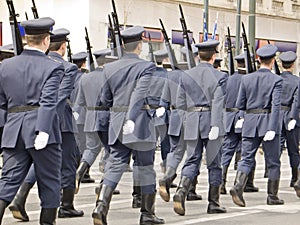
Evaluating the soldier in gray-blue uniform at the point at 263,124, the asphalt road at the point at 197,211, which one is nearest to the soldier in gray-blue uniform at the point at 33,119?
the asphalt road at the point at 197,211

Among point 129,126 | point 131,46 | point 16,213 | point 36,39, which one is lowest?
point 16,213

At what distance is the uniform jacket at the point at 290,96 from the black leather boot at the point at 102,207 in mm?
4216

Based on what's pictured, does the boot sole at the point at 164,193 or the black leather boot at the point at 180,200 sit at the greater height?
the black leather boot at the point at 180,200

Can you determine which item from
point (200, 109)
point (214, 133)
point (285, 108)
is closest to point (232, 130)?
point (285, 108)

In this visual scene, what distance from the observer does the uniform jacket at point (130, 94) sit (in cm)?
851

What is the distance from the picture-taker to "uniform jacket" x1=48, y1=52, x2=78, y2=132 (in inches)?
356

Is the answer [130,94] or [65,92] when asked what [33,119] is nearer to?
[130,94]

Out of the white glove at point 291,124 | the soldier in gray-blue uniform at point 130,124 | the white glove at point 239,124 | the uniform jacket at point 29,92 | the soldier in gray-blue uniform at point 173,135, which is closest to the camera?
the uniform jacket at point 29,92

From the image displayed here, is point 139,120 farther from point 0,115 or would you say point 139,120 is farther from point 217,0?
point 217,0

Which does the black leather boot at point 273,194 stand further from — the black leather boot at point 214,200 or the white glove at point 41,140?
the white glove at point 41,140

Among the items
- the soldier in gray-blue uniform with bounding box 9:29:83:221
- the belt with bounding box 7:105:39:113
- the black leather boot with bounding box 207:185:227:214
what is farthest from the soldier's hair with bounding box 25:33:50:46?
the black leather boot with bounding box 207:185:227:214

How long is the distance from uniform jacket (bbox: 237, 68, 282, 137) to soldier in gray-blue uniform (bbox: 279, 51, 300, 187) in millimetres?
1377

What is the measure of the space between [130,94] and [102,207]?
1.21 m

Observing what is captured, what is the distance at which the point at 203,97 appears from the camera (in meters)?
10.0
